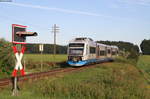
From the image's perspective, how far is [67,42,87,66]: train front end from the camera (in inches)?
1133

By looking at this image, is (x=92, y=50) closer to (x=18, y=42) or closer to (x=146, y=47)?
(x=18, y=42)

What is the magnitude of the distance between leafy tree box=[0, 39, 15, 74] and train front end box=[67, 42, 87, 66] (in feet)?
33.4

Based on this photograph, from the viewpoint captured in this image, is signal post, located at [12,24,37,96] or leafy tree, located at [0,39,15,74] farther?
leafy tree, located at [0,39,15,74]

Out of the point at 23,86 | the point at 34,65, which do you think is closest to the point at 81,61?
the point at 34,65

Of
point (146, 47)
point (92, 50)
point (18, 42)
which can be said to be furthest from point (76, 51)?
point (146, 47)

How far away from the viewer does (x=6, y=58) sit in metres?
19.3

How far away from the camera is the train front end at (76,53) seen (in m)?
28.8

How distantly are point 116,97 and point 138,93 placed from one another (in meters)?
1.16

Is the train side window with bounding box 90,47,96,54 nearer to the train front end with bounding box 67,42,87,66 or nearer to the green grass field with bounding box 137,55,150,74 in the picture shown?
the train front end with bounding box 67,42,87,66

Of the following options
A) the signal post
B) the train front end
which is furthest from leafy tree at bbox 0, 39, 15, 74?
the train front end

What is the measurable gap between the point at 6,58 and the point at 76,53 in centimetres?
1122

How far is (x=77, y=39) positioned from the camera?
31875 mm

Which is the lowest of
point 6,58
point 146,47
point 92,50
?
point 6,58

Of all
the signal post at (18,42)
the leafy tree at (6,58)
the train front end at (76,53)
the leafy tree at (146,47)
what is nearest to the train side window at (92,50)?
the train front end at (76,53)
